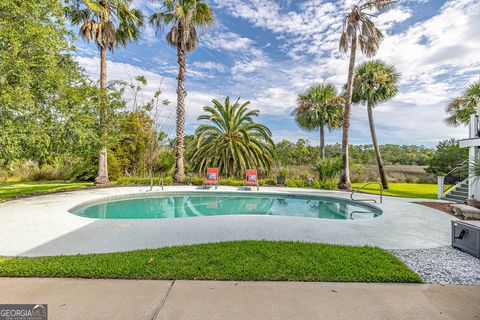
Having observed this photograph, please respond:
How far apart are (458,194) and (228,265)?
10.5 meters

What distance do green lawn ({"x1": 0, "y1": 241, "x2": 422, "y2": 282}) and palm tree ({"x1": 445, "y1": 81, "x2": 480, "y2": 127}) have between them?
14.5 metres

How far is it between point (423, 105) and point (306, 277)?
16.0 m

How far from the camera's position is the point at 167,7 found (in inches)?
471

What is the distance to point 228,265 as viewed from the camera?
2.93 m

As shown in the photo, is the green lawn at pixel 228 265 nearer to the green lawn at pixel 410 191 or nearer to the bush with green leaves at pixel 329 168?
the green lawn at pixel 410 191

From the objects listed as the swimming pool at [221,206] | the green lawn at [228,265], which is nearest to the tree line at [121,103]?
the swimming pool at [221,206]

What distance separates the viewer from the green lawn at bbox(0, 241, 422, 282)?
2699 millimetres

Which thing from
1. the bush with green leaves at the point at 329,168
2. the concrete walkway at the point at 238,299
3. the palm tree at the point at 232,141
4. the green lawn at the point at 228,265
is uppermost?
the palm tree at the point at 232,141

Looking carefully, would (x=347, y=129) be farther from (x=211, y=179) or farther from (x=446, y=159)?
(x=446, y=159)

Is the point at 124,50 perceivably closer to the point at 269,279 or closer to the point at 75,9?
the point at 75,9

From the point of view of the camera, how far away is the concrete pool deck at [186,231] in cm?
381

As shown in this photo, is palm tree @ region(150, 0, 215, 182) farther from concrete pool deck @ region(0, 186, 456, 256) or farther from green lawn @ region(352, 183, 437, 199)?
green lawn @ region(352, 183, 437, 199)

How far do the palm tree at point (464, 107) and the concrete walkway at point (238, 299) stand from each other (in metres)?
14.7

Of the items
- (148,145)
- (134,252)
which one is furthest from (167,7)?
(134,252)
